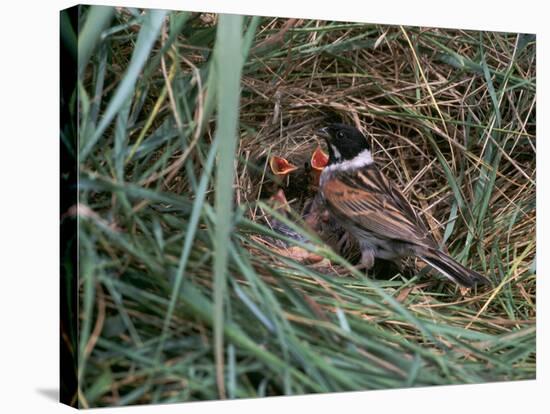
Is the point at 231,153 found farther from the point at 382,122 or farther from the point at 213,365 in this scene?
the point at 382,122

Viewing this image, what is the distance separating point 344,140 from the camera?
5.48 m

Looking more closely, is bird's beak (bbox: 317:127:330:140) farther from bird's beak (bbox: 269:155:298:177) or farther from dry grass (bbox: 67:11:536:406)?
bird's beak (bbox: 269:155:298:177)

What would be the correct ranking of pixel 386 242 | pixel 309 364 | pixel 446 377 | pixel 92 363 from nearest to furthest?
1. pixel 92 363
2. pixel 309 364
3. pixel 446 377
4. pixel 386 242

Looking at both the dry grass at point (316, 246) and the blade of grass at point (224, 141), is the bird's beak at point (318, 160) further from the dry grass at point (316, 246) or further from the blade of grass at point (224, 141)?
the blade of grass at point (224, 141)

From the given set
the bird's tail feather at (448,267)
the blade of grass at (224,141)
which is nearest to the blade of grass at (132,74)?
the blade of grass at (224,141)

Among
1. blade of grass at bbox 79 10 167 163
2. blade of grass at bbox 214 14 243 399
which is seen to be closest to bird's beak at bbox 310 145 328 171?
blade of grass at bbox 214 14 243 399

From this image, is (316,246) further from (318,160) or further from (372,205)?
(318,160)

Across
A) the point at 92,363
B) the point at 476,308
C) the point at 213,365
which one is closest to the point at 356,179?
the point at 476,308

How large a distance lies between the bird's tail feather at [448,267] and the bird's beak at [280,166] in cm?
75

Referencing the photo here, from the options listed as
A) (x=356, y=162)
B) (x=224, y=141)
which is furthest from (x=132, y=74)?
(x=356, y=162)

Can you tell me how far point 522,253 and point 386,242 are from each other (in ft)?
2.38

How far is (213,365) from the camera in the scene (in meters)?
4.59

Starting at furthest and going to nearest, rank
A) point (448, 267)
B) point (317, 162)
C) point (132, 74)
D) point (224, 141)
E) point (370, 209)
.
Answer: point (317, 162) → point (370, 209) → point (448, 267) → point (132, 74) → point (224, 141)

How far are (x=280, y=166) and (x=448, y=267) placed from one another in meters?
0.91
